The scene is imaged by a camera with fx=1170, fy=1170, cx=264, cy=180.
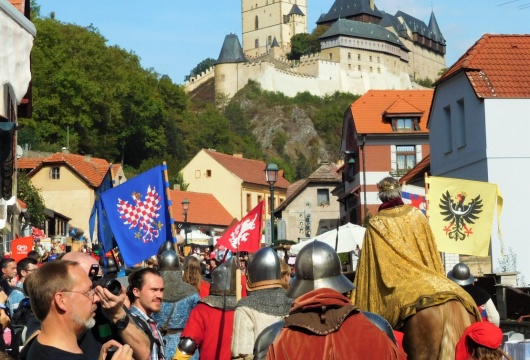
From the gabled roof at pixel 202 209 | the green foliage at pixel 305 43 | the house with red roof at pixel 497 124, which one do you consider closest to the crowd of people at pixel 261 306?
the house with red roof at pixel 497 124

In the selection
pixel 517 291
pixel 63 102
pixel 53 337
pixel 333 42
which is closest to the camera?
pixel 53 337

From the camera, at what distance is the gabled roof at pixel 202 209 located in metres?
93.8

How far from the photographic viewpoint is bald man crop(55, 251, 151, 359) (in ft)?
18.1

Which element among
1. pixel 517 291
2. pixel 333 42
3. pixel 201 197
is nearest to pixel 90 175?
pixel 201 197

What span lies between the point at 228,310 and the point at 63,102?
261 ft

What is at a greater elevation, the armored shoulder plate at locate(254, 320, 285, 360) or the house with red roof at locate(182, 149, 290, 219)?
the house with red roof at locate(182, 149, 290, 219)

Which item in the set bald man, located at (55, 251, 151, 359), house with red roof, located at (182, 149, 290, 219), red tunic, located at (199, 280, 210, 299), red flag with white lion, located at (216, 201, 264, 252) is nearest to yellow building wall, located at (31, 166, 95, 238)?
house with red roof, located at (182, 149, 290, 219)

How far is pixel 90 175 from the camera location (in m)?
75.8

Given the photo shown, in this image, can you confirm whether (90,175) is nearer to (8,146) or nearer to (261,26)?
Answer: (8,146)

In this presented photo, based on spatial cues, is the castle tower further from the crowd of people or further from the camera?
the camera

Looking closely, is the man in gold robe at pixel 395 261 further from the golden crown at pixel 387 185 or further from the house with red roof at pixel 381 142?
the house with red roof at pixel 381 142

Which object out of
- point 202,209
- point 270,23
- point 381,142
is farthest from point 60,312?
point 270,23

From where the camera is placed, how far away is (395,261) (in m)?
8.86

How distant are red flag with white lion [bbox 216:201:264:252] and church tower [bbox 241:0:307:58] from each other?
175m
